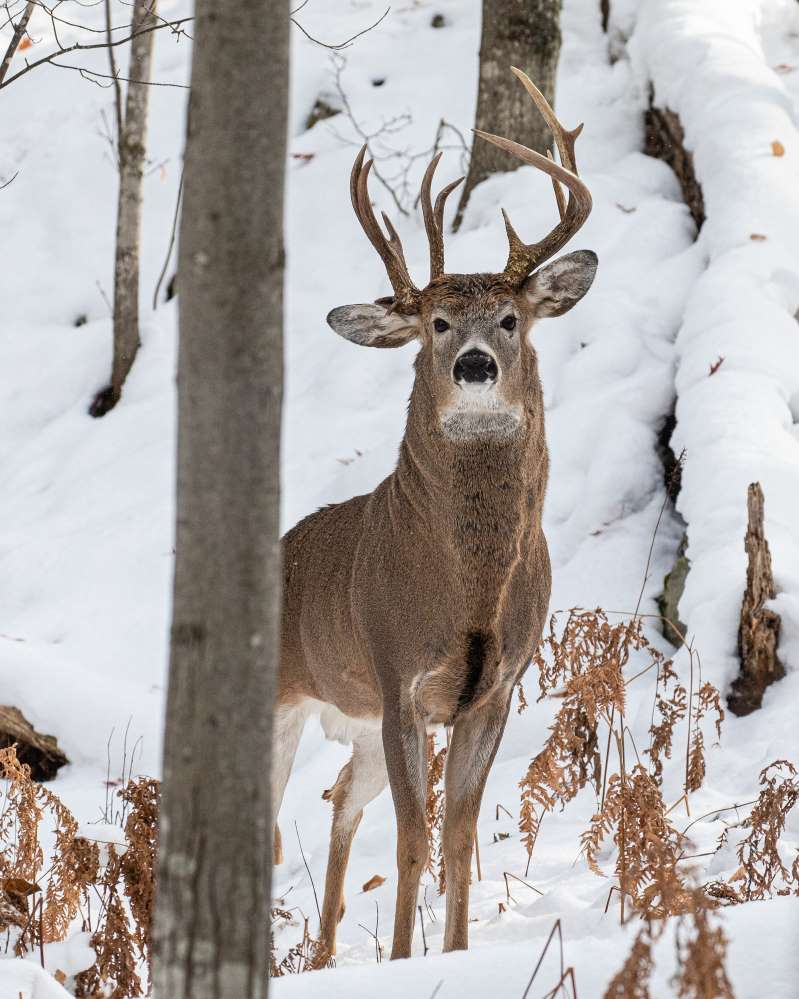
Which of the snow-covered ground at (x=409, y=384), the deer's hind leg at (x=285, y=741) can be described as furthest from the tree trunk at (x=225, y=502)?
the deer's hind leg at (x=285, y=741)

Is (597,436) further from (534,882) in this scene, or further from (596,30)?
(596,30)

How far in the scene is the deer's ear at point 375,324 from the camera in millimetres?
4984

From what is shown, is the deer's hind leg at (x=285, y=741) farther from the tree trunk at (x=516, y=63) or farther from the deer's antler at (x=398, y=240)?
the tree trunk at (x=516, y=63)

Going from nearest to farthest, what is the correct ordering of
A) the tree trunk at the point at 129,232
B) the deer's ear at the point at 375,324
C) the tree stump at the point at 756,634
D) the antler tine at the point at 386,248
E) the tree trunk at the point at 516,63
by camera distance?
1. the antler tine at the point at 386,248
2. the deer's ear at the point at 375,324
3. the tree stump at the point at 756,634
4. the tree trunk at the point at 129,232
5. the tree trunk at the point at 516,63

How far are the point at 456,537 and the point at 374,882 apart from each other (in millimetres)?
2108

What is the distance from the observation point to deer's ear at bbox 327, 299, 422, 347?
4984mm

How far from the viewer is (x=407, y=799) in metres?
4.45

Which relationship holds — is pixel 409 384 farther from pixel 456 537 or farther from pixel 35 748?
pixel 456 537

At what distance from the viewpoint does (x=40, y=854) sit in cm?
391

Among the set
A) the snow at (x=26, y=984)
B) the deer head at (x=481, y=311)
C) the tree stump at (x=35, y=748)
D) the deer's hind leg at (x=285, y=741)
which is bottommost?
the snow at (x=26, y=984)

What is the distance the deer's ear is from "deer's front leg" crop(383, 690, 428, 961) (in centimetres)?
137

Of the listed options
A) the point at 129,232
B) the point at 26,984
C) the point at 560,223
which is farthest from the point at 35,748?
the point at 129,232

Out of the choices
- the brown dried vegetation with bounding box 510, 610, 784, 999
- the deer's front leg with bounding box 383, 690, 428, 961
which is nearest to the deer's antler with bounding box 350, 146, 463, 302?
the brown dried vegetation with bounding box 510, 610, 784, 999

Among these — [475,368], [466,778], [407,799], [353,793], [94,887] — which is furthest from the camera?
[353,793]
